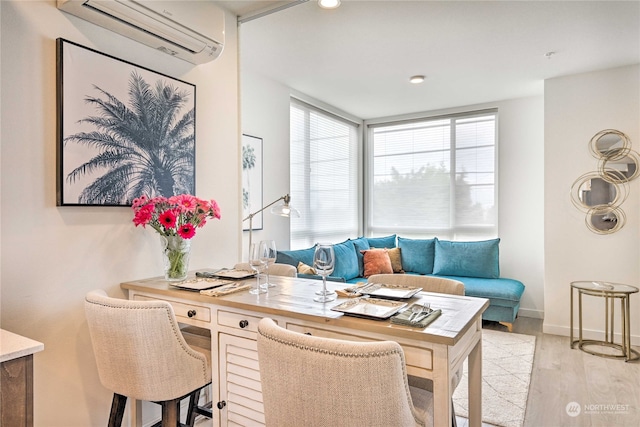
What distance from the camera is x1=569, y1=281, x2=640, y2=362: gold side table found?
319 centimetres

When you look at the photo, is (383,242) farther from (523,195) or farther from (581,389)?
(581,389)

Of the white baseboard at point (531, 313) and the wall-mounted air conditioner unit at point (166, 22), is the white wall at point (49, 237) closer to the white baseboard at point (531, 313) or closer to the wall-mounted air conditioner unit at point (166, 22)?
the wall-mounted air conditioner unit at point (166, 22)

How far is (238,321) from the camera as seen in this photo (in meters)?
1.61

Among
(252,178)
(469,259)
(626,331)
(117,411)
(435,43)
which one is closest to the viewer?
(117,411)

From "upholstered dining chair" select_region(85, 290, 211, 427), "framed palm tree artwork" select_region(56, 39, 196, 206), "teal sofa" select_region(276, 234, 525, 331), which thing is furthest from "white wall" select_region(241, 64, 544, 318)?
"upholstered dining chair" select_region(85, 290, 211, 427)

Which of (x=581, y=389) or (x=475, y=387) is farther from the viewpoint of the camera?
(x=581, y=389)

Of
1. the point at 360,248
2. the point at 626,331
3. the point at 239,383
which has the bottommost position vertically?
the point at 626,331

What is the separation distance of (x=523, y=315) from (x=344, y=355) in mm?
4426

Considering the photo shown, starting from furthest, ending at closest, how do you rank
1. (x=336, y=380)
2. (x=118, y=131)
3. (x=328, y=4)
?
(x=328, y=4), (x=118, y=131), (x=336, y=380)

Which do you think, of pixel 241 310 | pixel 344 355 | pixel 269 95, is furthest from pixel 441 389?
pixel 269 95

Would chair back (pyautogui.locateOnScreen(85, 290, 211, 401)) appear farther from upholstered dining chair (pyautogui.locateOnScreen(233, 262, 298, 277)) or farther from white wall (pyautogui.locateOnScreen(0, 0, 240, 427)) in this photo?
upholstered dining chair (pyautogui.locateOnScreen(233, 262, 298, 277))

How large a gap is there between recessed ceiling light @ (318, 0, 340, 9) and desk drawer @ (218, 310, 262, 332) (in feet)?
6.23

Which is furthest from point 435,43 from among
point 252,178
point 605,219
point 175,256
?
point 175,256

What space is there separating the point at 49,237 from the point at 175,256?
55cm
